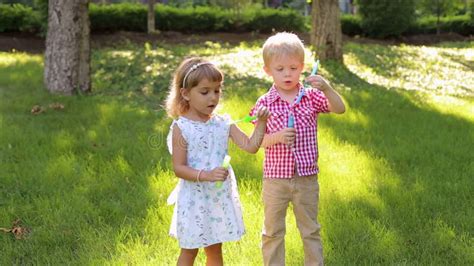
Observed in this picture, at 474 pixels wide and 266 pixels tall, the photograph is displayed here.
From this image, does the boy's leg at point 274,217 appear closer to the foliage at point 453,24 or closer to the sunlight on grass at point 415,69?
the sunlight on grass at point 415,69

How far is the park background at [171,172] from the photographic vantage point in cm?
398

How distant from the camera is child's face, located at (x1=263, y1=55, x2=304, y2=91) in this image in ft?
10.2

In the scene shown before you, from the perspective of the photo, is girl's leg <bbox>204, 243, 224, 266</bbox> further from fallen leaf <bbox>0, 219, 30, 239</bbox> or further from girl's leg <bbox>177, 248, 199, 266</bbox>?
fallen leaf <bbox>0, 219, 30, 239</bbox>

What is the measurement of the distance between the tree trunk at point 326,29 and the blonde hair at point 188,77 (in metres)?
10.0

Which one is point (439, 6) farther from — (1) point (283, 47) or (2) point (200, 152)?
(2) point (200, 152)

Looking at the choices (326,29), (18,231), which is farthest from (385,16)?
(18,231)

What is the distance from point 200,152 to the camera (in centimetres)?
315

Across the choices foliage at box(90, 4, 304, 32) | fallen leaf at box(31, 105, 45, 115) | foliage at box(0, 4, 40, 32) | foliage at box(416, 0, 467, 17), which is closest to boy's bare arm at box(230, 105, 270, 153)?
fallen leaf at box(31, 105, 45, 115)

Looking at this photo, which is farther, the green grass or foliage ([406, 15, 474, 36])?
foliage ([406, 15, 474, 36])

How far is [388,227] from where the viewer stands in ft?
14.0

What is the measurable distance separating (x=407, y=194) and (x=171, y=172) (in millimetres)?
Result: 2066

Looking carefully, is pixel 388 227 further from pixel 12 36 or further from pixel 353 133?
pixel 12 36

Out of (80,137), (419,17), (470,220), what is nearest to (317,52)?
(80,137)

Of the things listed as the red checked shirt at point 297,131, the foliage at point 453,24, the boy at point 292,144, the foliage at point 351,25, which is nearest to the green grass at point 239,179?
the boy at point 292,144
